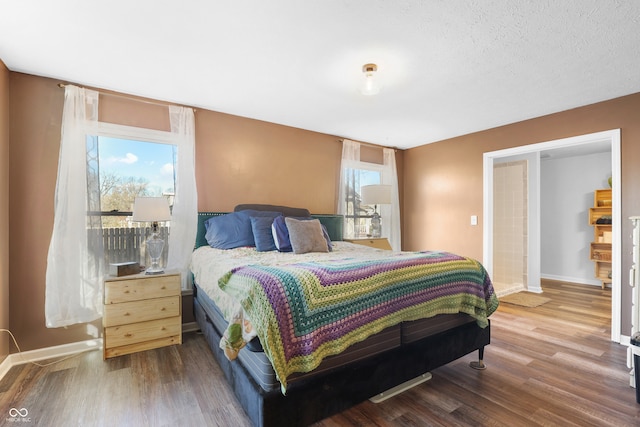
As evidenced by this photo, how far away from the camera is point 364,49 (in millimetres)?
2145

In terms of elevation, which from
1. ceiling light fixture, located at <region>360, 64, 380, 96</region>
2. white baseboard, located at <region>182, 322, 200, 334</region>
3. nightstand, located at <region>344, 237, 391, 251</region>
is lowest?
white baseboard, located at <region>182, 322, 200, 334</region>

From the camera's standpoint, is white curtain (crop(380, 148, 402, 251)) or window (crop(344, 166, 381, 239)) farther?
white curtain (crop(380, 148, 402, 251))

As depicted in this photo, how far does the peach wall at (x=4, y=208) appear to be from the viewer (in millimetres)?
2289

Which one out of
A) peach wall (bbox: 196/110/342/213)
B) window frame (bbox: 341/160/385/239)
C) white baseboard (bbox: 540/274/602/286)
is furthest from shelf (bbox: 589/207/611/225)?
peach wall (bbox: 196/110/342/213)

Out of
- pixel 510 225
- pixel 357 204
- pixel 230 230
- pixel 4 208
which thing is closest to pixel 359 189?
pixel 357 204

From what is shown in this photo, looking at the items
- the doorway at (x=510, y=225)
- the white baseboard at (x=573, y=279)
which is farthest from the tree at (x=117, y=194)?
the white baseboard at (x=573, y=279)

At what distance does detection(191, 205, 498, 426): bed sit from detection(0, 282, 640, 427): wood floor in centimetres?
17

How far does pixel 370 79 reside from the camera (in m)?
2.44

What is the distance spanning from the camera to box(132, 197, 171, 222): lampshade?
2.57 metres

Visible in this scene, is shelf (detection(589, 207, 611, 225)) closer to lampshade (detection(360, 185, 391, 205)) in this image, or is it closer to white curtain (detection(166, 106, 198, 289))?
lampshade (detection(360, 185, 391, 205))

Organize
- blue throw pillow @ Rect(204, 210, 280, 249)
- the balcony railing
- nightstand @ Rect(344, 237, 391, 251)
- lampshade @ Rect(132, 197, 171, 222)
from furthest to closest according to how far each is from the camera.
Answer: nightstand @ Rect(344, 237, 391, 251) < blue throw pillow @ Rect(204, 210, 280, 249) < the balcony railing < lampshade @ Rect(132, 197, 171, 222)

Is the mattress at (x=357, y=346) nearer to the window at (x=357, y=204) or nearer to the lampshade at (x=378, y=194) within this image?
the lampshade at (x=378, y=194)

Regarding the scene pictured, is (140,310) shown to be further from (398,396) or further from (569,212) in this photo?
(569,212)

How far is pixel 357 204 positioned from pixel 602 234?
429 cm
